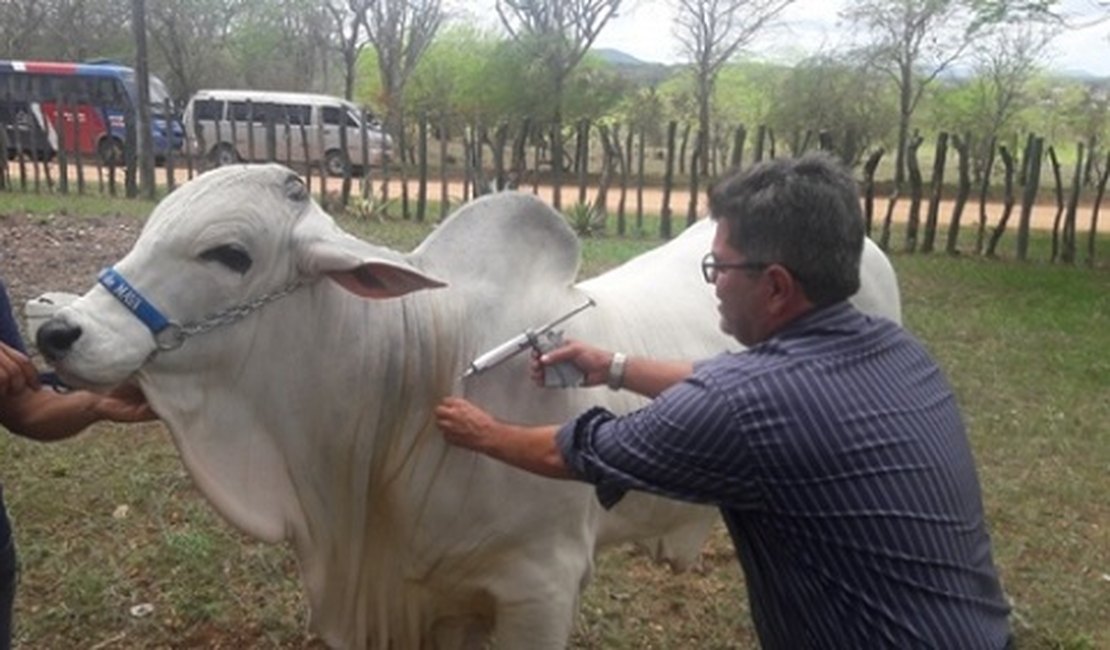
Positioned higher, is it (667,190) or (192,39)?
(192,39)

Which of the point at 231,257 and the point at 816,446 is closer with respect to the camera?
the point at 816,446

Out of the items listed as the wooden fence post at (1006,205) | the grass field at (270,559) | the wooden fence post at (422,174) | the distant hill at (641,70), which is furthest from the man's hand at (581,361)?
the distant hill at (641,70)

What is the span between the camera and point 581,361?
223 centimetres

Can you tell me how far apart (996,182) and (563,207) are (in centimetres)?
1217

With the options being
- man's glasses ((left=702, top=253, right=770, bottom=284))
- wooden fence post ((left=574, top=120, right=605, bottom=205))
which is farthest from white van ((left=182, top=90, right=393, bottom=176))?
man's glasses ((left=702, top=253, right=770, bottom=284))

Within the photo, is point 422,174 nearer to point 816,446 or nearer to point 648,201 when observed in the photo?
point 648,201

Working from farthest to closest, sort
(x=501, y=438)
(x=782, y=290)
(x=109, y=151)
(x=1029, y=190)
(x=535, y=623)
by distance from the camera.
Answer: (x=109, y=151), (x=1029, y=190), (x=535, y=623), (x=501, y=438), (x=782, y=290)

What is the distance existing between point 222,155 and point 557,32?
14.4 meters

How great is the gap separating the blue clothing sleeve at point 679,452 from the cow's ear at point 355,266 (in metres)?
0.49

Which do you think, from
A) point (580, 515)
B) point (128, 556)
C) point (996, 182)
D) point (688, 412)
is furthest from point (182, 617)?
point (996, 182)

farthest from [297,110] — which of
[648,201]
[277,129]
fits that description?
[648,201]

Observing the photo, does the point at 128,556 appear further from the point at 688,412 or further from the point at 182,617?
the point at 688,412

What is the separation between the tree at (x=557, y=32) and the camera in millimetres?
27781

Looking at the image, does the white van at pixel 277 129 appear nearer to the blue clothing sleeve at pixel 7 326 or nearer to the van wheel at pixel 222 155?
the van wheel at pixel 222 155
